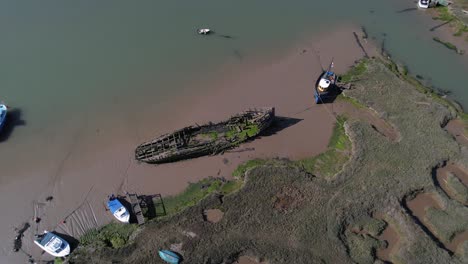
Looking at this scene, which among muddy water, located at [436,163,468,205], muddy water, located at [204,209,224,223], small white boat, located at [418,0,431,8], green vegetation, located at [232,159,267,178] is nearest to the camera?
muddy water, located at [204,209,224,223]

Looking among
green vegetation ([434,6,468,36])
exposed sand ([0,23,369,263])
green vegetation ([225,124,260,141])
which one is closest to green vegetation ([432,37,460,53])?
green vegetation ([434,6,468,36])

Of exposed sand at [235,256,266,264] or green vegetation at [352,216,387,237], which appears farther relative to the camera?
green vegetation at [352,216,387,237]

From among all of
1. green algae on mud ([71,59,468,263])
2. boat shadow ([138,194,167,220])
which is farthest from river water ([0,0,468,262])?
green algae on mud ([71,59,468,263])

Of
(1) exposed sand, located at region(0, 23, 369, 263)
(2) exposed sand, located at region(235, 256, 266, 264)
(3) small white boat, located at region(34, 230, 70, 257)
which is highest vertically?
(1) exposed sand, located at region(0, 23, 369, 263)

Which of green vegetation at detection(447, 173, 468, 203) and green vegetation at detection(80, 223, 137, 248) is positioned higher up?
green vegetation at detection(80, 223, 137, 248)

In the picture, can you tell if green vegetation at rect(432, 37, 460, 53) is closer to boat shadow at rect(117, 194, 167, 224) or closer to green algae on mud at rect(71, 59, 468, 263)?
green algae on mud at rect(71, 59, 468, 263)

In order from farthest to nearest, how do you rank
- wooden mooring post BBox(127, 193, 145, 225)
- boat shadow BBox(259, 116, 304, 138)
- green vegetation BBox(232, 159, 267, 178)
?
boat shadow BBox(259, 116, 304, 138) → green vegetation BBox(232, 159, 267, 178) → wooden mooring post BBox(127, 193, 145, 225)

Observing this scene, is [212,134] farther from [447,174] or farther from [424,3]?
[424,3]
